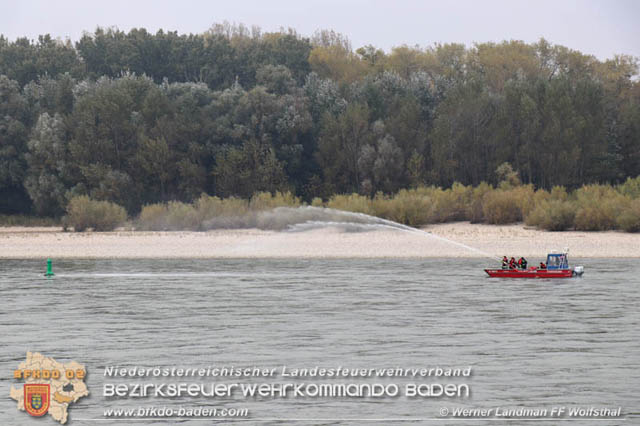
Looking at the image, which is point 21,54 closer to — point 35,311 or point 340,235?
point 340,235

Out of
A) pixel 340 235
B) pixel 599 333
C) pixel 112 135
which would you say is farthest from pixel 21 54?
pixel 599 333

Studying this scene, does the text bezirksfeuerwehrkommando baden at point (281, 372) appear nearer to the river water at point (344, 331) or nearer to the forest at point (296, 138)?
the river water at point (344, 331)

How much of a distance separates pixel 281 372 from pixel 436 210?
3816 cm

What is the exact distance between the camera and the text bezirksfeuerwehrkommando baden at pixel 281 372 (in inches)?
687

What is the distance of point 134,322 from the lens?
2453 cm

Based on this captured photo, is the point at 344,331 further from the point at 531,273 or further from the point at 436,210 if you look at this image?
the point at 436,210

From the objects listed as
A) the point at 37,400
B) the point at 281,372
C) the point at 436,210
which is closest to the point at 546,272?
the point at 281,372

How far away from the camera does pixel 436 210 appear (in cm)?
5512

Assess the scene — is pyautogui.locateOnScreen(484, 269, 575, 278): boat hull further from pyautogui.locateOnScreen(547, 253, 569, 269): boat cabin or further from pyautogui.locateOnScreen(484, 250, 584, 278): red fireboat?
pyautogui.locateOnScreen(547, 253, 569, 269): boat cabin

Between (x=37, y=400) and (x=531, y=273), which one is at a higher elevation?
(x=531, y=273)

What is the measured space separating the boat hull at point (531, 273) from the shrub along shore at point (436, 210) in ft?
49.6

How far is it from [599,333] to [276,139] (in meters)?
53.7

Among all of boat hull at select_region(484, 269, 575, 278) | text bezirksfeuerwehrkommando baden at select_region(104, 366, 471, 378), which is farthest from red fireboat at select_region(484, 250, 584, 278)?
text bezirksfeuerwehrkommando baden at select_region(104, 366, 471, 378)

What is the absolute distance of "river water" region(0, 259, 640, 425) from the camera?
1565 centimetres
